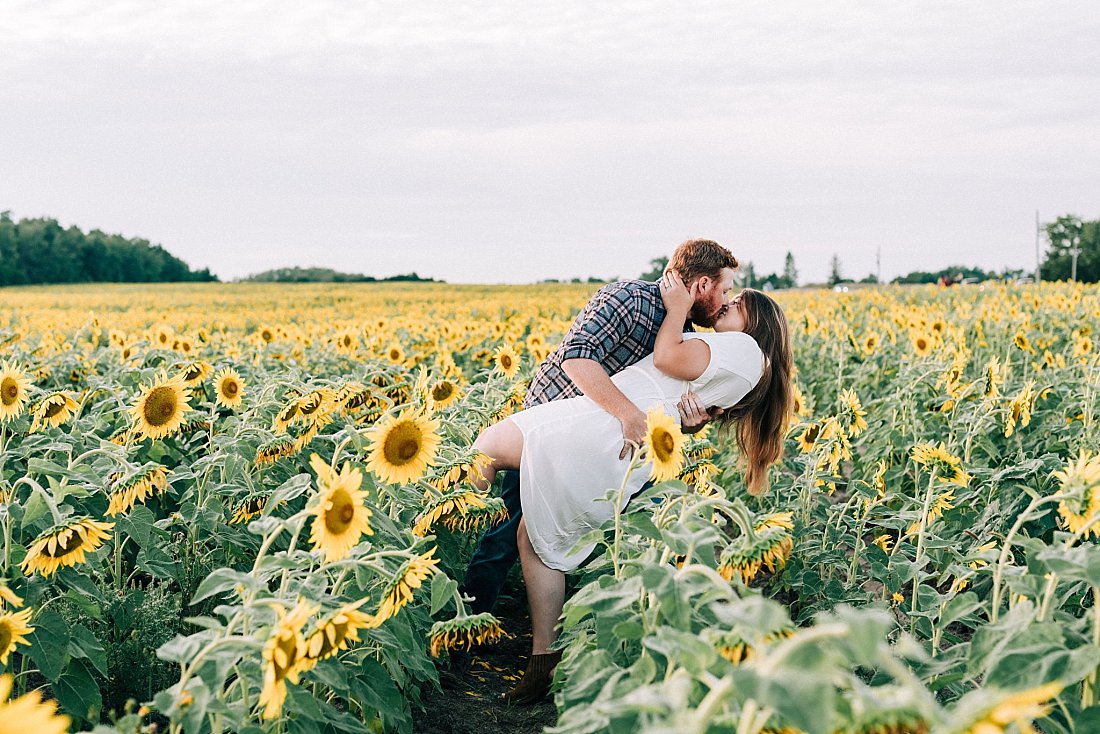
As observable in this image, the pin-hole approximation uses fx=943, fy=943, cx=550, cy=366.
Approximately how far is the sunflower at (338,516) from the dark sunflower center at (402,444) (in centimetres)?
60

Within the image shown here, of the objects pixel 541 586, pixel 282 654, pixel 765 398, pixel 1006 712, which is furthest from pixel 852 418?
pixel 1006 712

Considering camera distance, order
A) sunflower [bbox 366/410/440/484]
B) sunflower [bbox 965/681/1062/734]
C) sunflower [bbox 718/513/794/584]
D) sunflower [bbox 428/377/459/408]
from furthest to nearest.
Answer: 1. sunflower [bbox 428/377/459/408]
2. sunflower [bbox 366/410/440/484]
3. sunflower [bbox 718/513/794/584]
4. sunflower [bbox 965/681/1062/734]

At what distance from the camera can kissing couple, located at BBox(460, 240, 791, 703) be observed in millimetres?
3410

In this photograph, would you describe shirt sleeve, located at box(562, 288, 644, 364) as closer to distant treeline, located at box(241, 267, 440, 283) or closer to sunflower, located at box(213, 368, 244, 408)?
sunflower, located at box(213, 368, 244, 408)

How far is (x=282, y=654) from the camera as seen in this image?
5.66 ft

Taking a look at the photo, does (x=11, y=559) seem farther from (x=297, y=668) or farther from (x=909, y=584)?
(x=909, y=584)

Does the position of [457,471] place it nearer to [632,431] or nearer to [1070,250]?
[632,431]

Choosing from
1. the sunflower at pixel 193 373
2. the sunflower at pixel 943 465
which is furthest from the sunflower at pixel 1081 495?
the sunflower at pixel 193 373

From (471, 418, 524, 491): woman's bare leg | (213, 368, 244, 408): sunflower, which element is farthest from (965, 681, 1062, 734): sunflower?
(213, 368, 244, 408): sunflower

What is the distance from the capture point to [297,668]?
69.7 inches

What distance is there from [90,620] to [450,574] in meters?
1.27

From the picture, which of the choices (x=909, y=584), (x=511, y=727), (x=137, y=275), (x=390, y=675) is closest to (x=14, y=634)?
(x=390, y=675)

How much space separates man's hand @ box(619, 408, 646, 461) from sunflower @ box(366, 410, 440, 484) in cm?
80

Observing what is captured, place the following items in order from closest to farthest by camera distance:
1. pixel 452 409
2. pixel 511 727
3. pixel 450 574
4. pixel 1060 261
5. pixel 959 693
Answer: pixel 959 693, pixel 511 727, pixel 450 574, pixel 452 409, pixel 1060 261
